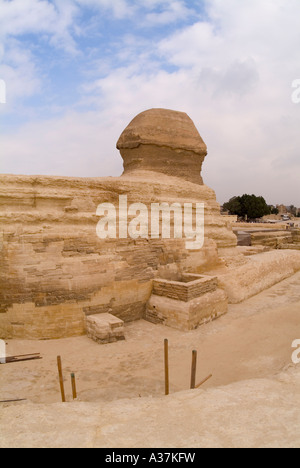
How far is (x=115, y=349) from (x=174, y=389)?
5.55ft

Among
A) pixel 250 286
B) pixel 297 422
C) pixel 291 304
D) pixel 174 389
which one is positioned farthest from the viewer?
pixel 250 286

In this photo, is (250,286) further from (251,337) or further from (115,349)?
(115,349)

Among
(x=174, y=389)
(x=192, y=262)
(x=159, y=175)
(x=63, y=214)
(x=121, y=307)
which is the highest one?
(x=159, y=175)

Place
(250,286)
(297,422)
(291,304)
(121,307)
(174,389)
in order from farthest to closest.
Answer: (250,286) < (291,304) < (121,307) < (174,389) < (297,422)

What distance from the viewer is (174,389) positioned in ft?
16.4

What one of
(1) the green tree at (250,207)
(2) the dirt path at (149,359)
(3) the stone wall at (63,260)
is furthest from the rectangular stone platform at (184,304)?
(1) the green tree at (250,207)

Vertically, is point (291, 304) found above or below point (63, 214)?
below

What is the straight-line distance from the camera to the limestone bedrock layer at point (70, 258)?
21.2 ft

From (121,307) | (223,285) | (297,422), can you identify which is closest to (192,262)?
(223,285)

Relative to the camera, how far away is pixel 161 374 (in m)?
5.46

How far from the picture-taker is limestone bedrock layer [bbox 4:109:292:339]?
645 cm

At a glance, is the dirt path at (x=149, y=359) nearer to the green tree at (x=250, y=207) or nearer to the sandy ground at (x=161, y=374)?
the sandy ground at (x=161, y=374)

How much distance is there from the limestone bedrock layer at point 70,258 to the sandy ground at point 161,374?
0.52 m

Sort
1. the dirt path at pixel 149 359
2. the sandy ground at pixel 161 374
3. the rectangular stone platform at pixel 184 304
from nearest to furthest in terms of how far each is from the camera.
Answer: the sandy ground at pixel 161 374
the dirt path at pixel 149 359
the rectangular stone platform at pixel 184 304
